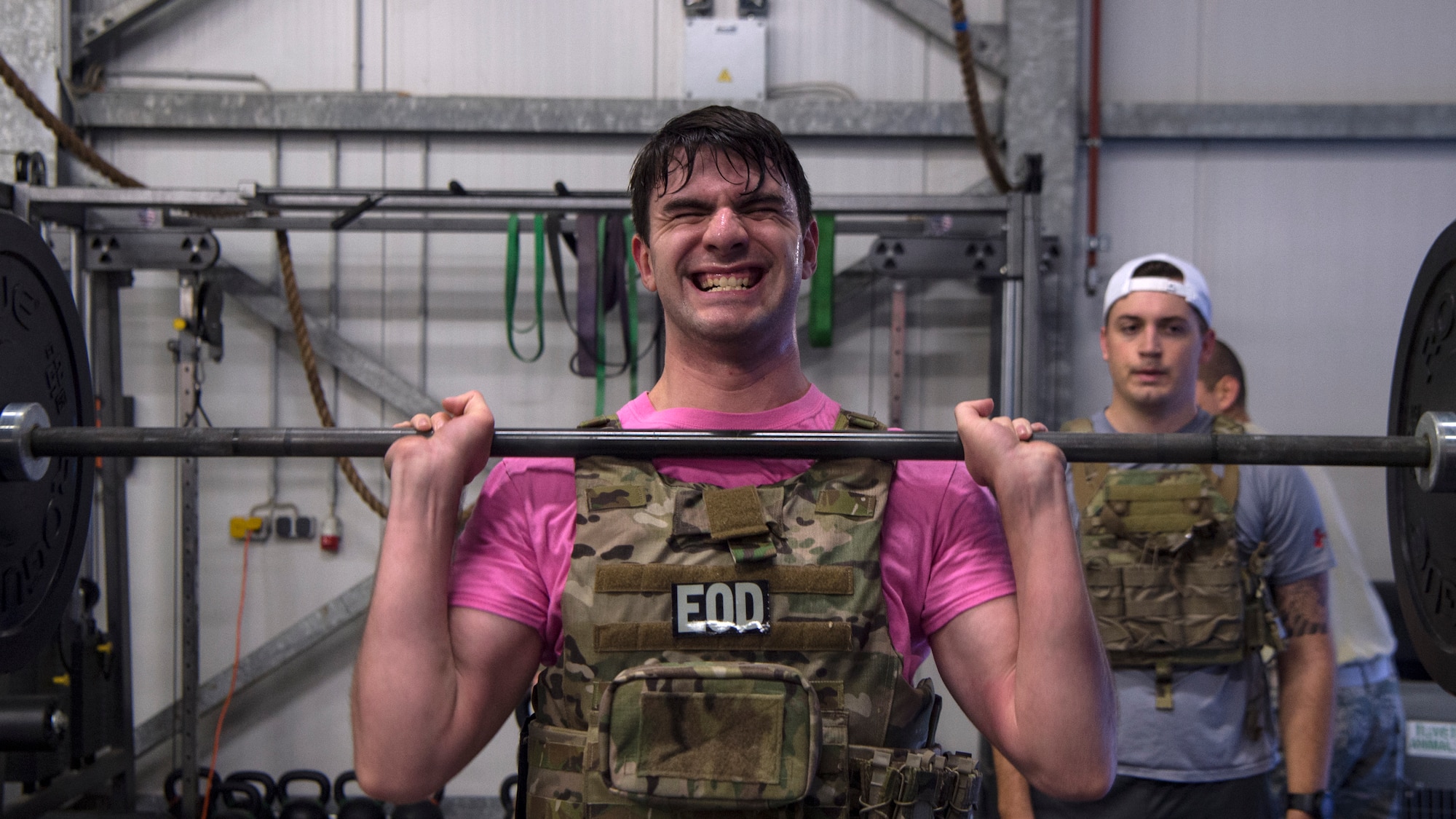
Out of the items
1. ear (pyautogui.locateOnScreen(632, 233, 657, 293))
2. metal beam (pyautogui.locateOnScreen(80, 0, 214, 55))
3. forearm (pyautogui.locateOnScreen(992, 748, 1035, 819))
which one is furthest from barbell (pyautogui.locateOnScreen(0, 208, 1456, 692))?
metal beam (pyautogui.locateOnScreen(80, 0, 214, 55))

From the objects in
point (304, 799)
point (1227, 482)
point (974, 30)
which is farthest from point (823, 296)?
point (304, 799)

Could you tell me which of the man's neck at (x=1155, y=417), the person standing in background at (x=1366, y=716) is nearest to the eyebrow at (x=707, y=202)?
the man's neck at (x=1155, y=417)

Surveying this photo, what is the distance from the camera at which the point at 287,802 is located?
10.2 feet

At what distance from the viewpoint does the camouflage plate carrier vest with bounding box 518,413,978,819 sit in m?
1.06

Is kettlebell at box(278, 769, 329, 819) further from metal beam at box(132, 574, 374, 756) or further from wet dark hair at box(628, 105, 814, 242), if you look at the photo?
wet dark hair at box(628, 105, 814, 242)

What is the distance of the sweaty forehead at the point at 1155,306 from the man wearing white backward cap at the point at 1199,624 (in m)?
0.09

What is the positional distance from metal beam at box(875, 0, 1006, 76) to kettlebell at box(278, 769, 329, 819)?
10.6ft

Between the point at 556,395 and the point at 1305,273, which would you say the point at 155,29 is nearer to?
the point at 556,395

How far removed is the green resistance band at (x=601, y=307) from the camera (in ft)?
9.60

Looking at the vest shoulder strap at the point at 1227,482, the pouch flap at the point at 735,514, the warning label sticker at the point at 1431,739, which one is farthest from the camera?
the warning label sticker at the point at 1431,739

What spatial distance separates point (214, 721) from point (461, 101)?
2.34 metres

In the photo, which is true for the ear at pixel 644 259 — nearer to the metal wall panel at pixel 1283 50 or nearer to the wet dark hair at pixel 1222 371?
the wet dark hair at pixel 1222 371

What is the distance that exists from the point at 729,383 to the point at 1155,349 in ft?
3.68

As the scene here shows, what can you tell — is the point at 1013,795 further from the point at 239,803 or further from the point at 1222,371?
the point at 239,803
